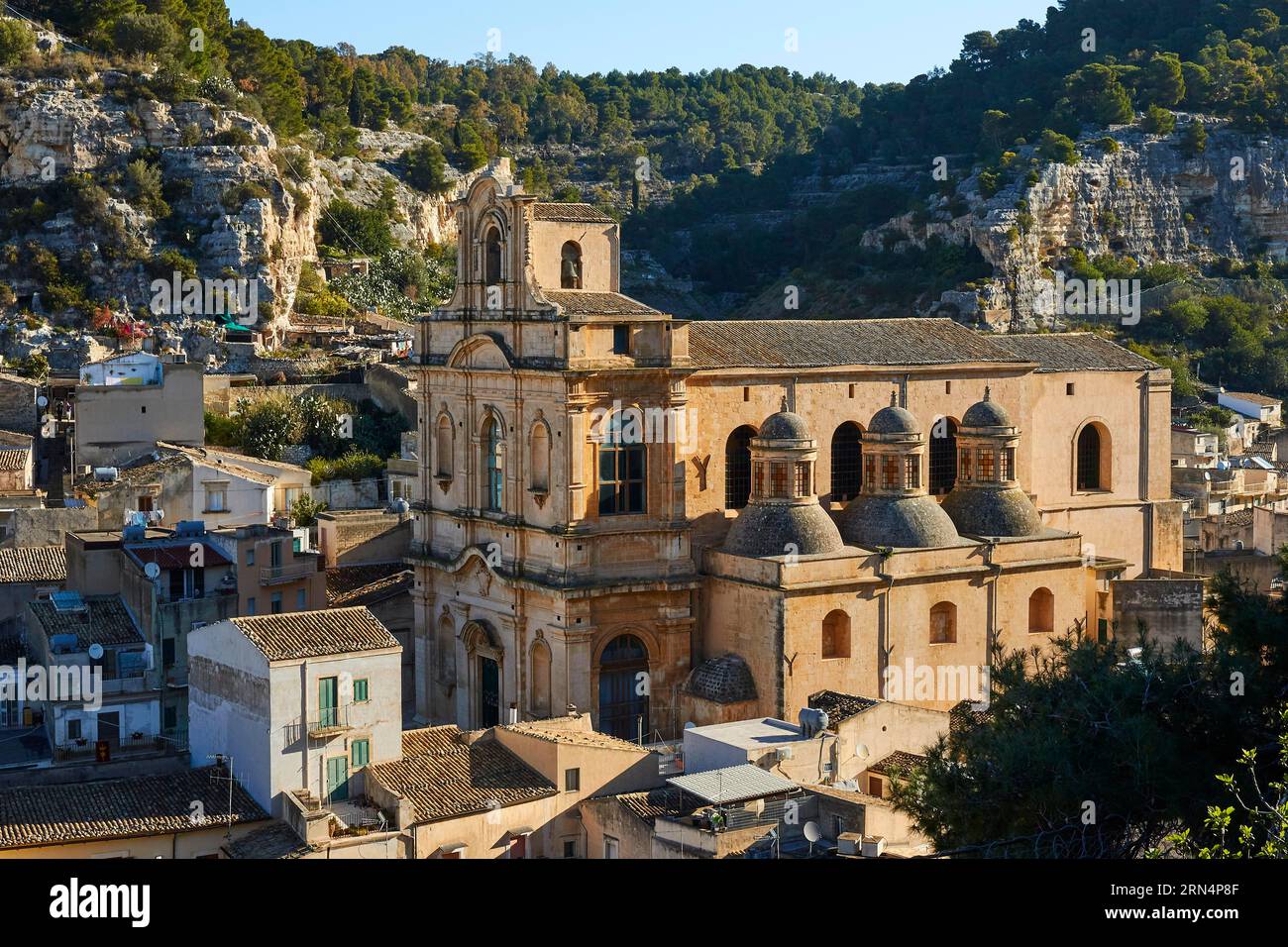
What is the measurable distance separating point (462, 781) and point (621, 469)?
833cm

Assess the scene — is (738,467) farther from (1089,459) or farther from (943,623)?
(1089,459)

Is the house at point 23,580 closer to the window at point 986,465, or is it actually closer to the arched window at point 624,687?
the arched window at point 624,687

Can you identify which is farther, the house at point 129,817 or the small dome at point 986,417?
the small dome at point 986,417

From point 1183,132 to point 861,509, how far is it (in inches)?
2806

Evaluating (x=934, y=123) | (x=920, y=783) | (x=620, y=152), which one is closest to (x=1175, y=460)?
(x=920, y=783)

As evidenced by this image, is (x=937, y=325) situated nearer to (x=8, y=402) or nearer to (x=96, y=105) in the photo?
(x=8, y=402)

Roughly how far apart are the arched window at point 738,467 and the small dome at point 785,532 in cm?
164

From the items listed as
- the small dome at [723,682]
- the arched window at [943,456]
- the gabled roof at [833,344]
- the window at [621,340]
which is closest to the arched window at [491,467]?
the window at [621,340]

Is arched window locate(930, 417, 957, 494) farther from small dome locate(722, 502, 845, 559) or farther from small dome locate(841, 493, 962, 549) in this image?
small dome locate(722, 502, 845, 559)

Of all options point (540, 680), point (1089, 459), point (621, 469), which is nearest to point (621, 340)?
point (621, 469)

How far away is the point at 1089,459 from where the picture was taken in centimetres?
4306

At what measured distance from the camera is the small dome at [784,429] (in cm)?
3525

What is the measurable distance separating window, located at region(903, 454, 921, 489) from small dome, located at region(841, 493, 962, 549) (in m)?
0.28

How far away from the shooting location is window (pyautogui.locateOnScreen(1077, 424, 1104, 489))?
42938 millimetres
